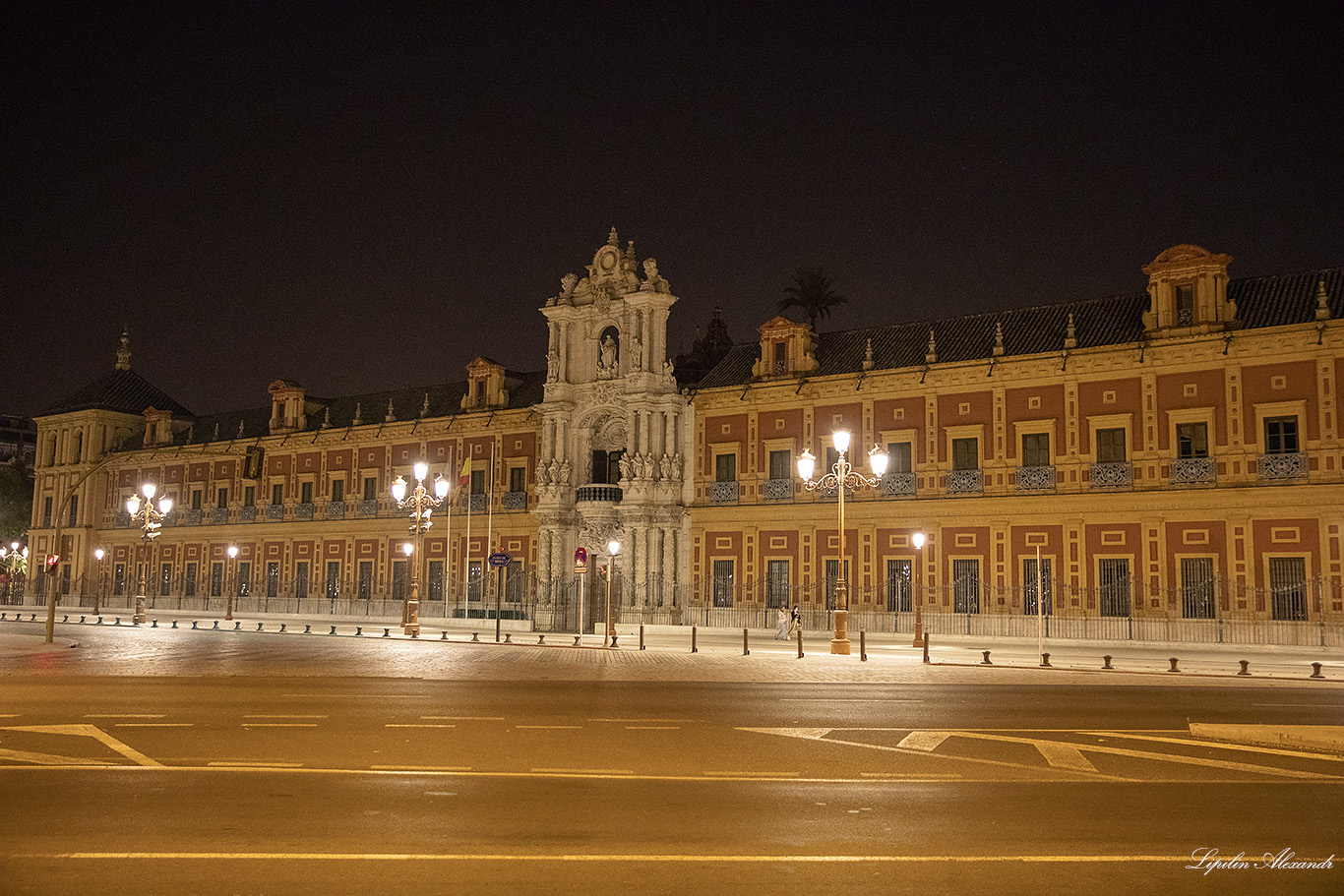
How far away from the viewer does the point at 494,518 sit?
4703 cm

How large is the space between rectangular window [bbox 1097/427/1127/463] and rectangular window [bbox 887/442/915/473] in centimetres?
595

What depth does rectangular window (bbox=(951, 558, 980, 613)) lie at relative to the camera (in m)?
34.3

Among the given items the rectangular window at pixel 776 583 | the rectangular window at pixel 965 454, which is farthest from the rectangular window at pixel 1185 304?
the rectangular window at pixel 776 583

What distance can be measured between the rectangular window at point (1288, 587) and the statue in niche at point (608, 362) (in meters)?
23.3

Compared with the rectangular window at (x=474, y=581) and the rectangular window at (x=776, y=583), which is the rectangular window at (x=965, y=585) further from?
the rectangular window at (x=474, y=581)

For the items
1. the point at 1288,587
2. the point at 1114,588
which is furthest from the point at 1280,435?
the point at 1114,588

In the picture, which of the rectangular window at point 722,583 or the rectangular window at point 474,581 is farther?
the rectangular window at point 474,581

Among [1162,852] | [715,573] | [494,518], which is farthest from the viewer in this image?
[494,518]

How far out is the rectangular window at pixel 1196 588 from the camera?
30.6 meters

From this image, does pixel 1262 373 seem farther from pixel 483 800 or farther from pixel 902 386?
pixel 483 800

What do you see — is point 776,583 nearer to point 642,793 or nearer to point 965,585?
point 965,585

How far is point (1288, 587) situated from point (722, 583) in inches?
719

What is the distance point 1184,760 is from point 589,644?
72.5 feet

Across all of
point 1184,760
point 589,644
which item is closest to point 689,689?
point 1184,760
